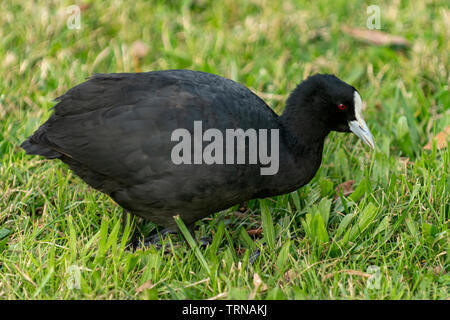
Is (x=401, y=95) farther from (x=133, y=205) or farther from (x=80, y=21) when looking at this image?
(x=80, y=21)

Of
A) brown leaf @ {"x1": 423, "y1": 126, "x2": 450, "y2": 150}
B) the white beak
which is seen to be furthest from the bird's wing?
brown leaf @ {"x1": 423, "y1": 126, "x2": 450, "y2": 150}

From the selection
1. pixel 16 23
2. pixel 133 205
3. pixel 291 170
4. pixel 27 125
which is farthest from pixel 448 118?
pixel 16 23

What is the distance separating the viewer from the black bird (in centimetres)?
313

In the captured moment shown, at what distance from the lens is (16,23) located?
5312mm

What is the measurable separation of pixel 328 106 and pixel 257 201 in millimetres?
763

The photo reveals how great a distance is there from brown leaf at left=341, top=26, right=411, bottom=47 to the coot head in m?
2.17

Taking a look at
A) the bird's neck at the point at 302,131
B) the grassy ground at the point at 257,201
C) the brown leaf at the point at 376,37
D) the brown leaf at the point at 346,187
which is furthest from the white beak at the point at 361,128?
the brown leaf at the point at 376,37

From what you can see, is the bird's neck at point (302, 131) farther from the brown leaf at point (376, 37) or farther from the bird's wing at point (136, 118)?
the brown leaf at point (376, 37)

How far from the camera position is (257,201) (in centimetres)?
384

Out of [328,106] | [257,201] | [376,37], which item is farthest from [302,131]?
[376,37]

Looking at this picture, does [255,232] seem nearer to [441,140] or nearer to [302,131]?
[302,131]

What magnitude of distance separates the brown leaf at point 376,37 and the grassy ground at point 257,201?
8 cm

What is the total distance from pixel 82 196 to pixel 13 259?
0.71 m

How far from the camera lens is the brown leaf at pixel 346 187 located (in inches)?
152
